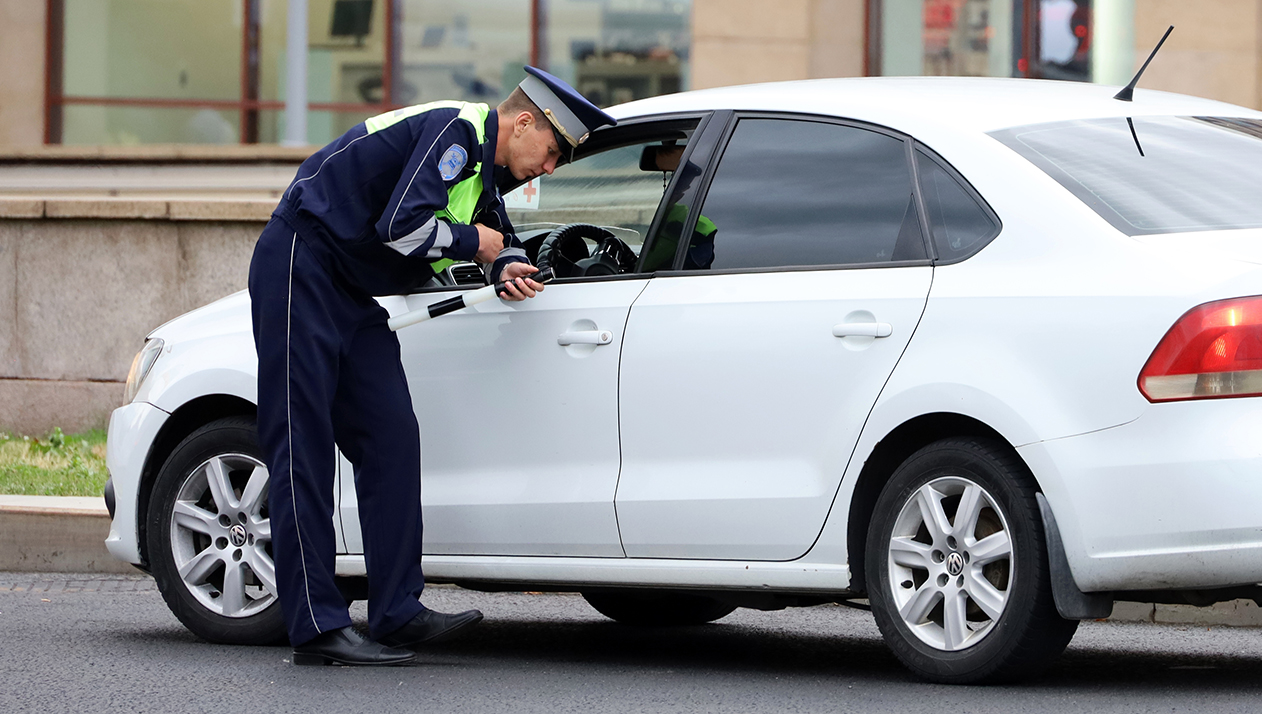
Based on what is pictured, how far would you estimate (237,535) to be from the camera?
5.77 metres

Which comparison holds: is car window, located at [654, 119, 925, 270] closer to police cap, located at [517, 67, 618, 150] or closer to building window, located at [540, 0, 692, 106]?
police cap, located at [517, 67, 618, 150]

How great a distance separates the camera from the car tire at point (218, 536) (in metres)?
5.73

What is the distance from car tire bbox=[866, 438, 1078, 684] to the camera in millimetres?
4387

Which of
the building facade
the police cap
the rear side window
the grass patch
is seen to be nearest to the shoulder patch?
the police cap

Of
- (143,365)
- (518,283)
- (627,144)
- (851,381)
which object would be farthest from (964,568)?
(143,365)

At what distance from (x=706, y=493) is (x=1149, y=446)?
4.05ft

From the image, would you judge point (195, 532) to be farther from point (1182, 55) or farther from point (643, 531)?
point (1182, 55)

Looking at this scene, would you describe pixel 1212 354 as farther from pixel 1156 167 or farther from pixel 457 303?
pixel 457 303

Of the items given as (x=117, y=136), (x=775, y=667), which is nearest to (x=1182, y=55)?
(x=117, y=136)

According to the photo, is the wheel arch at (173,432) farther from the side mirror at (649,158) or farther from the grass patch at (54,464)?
the grass patch at (54,464)

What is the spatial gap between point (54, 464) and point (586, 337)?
17.5 feet

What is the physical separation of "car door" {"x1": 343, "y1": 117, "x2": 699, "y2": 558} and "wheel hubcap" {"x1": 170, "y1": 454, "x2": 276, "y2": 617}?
30 cm

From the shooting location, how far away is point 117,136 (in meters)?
18.3

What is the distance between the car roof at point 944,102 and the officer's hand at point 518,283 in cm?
62
